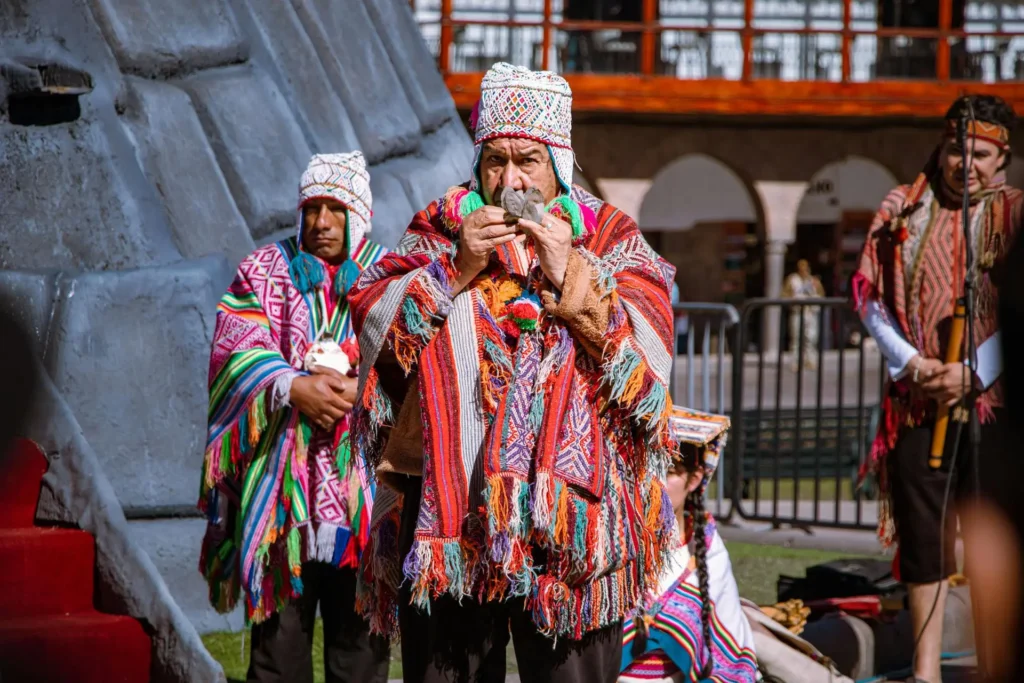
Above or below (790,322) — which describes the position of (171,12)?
above

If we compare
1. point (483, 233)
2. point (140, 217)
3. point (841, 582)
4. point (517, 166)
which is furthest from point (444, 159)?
point (483, 233)

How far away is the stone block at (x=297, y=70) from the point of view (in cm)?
738

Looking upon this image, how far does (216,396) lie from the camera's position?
4.55 metres

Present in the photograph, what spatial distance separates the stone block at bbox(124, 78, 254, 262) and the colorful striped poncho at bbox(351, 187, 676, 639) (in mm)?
3348

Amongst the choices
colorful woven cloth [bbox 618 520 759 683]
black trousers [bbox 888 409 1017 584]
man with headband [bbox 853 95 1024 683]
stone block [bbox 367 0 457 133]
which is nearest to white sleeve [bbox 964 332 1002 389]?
man with headband [bbox 853 95 1024 683]

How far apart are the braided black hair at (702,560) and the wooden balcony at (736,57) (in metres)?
18.9

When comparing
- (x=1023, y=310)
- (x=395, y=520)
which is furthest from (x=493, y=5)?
(x=1023, y=310)

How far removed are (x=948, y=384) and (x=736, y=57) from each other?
2121cm

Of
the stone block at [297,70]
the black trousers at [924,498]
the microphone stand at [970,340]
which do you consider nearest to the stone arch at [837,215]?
the stone block at [297,70]

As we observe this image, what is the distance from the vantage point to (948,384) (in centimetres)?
500

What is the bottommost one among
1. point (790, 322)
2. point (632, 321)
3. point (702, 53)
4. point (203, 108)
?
point (790, 322)

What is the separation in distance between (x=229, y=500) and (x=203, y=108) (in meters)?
2.72

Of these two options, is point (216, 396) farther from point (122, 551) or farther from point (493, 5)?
point (493, 5)

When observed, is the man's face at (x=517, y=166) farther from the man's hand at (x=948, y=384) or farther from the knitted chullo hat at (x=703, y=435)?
the man's hand at (x=948, y=384)
